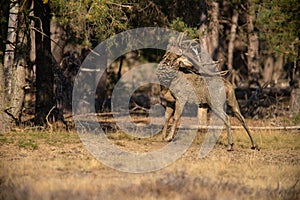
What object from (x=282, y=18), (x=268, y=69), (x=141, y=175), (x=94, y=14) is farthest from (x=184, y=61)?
(x=268, y=69)

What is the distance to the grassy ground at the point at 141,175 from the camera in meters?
8.81

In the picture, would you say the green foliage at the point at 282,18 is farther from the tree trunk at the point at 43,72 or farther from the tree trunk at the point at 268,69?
the tree trunk at the point at 268,69

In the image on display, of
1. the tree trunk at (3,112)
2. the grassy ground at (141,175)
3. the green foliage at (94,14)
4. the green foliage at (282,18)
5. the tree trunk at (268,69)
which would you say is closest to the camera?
the grassy ground at (141,175)

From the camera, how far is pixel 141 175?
10.6m

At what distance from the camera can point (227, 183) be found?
963cm

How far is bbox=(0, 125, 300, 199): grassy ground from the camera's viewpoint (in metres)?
8.81

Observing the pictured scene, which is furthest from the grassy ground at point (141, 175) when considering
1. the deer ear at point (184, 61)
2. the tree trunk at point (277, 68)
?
the tree trunk at point (277, 68)

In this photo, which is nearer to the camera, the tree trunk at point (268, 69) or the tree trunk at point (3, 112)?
the tree trunk at point (3, 112)

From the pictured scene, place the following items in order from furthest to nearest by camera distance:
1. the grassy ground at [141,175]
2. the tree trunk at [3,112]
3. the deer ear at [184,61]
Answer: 1. the tree trunk at [3,112]
2. the deer ear at [184,61]
3. the grassy ground at [141,175]

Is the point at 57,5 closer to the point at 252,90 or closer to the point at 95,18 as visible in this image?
the point at 95,18

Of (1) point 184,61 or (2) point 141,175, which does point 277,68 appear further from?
(2) point 141,175

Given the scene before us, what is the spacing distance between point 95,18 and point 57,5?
146 centimetres

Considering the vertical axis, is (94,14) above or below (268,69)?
above

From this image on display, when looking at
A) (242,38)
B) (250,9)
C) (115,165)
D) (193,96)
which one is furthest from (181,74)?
(242,38)
